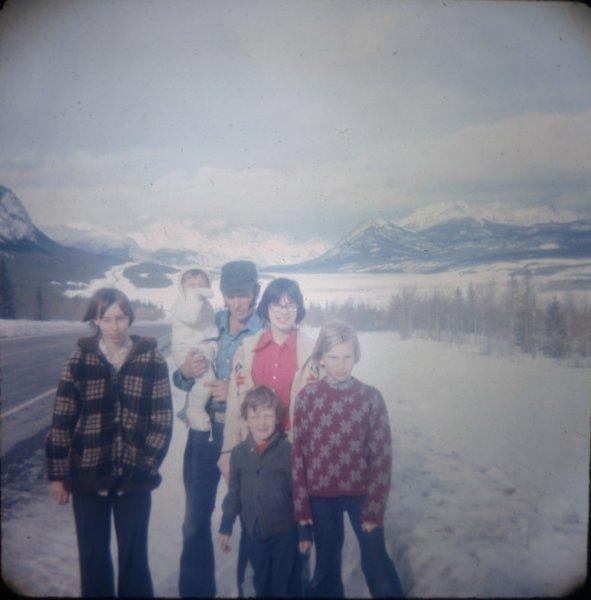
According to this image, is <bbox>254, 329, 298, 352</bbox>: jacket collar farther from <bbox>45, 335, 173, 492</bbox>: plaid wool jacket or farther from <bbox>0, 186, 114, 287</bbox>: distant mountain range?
<bbox>0, 186, 114, 287</bbox>: distant mountain range

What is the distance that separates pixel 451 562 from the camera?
269cm

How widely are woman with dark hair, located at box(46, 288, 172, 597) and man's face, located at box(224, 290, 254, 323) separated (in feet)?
1.65

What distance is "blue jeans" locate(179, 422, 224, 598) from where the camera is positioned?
2.77 metres

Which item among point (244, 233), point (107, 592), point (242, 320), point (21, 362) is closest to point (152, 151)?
point (244, 233)

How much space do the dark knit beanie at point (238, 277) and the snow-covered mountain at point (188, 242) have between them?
15cm

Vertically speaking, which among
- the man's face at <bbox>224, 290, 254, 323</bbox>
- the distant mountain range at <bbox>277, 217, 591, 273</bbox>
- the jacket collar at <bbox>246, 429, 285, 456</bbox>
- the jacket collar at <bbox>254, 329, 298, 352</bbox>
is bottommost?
the jacket collar at <bbox>246, 429, 285, 456</bbox>

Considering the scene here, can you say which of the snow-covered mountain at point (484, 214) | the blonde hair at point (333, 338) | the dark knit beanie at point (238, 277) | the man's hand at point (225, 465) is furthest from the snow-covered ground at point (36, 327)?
the snow-covered mountain at point (484, 214)

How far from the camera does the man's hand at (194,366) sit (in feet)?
8.84

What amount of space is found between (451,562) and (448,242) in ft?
6.83

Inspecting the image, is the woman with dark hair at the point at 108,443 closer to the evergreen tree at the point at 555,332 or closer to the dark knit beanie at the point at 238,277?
the dark knit beanie at the point at 238,277

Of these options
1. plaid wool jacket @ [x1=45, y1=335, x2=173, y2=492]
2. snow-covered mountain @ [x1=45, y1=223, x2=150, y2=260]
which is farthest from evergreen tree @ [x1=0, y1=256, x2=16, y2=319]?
plaid wool jacket @ [x1=45, y1=335, x2=173, y2=492]

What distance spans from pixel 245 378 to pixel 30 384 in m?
1.55

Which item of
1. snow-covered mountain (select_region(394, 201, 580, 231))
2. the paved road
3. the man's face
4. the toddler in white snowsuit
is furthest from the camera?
snow-covered mountain (select_region(394, 201, 580, 231))

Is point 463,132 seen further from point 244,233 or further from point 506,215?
point 244,233
